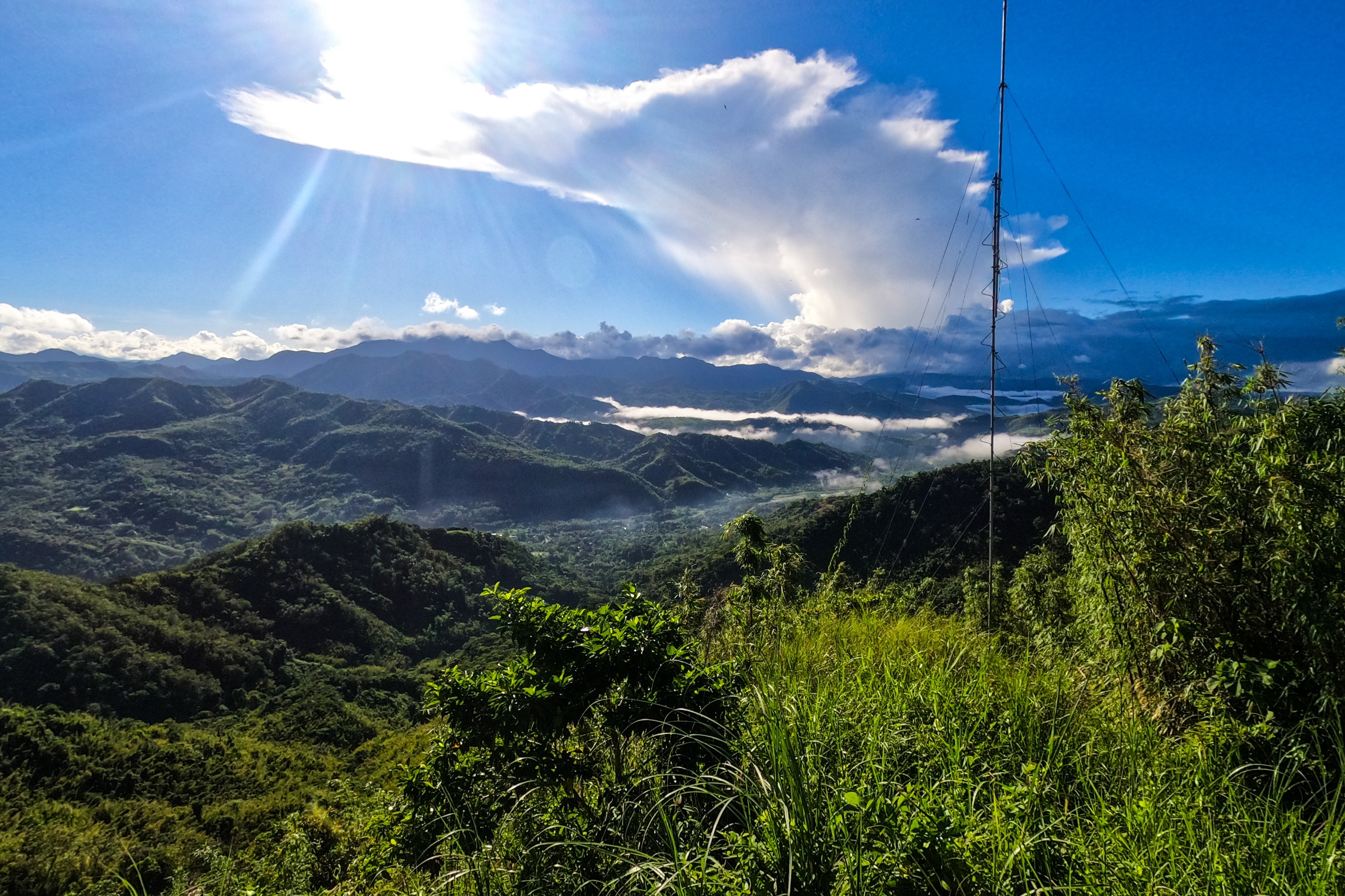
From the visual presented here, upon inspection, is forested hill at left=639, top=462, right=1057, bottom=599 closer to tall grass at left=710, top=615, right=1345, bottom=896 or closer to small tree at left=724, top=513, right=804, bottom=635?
small tree at left=724, top=513, right=804, bottom=635

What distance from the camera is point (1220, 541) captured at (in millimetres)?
3738

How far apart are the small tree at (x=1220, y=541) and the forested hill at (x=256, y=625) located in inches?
1761

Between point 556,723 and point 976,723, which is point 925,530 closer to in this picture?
point 976,723

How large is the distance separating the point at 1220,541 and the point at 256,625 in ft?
339

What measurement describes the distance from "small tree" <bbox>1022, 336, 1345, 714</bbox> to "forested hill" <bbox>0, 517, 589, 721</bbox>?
4472 cm

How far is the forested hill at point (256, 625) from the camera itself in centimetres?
6356

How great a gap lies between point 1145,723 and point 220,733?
2923 inches

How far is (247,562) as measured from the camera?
296 ft

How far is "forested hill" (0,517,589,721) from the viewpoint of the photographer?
63.6 meters

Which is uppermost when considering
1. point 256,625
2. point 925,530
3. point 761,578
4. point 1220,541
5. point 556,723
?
point 1220,541

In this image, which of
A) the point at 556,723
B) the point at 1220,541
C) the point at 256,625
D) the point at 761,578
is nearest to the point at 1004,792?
the point at 556,723

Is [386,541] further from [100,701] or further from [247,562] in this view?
[100,701]

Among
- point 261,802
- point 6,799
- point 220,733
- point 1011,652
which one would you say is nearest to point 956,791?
point 1011,652

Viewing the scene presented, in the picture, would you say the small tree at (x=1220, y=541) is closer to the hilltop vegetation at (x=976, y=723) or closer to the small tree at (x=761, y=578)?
the hilltop vegetation at (x=976, y=723)
